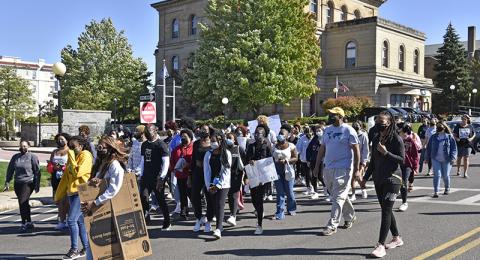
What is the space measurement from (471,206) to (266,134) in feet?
15.1

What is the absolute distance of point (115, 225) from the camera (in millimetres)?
5785

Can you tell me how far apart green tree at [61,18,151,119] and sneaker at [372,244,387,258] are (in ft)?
165

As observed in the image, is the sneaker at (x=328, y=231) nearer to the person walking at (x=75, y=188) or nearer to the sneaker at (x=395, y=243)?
the sneaker at (x=395, y=243)

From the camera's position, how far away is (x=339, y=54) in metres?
51.8

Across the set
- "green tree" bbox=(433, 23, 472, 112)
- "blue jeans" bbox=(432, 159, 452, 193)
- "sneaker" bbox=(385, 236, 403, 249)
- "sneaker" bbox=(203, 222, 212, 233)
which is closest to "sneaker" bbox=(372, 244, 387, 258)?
"sneaker" bbox=(385, 236, 403, 249)

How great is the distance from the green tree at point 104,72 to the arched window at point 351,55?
2278cm

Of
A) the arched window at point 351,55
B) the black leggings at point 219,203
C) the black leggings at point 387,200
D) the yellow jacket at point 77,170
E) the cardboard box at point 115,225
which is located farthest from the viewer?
the arched window at point 351,55

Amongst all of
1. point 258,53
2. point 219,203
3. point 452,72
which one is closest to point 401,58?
point 452,72

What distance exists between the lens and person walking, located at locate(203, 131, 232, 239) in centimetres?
809

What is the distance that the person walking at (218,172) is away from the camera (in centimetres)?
809

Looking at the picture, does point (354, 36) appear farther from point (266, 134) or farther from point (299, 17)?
point (266, 134)

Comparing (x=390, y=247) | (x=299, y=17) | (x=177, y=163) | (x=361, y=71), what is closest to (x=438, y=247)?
(x=390, y=247)

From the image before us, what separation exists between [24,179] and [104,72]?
50.2 meters

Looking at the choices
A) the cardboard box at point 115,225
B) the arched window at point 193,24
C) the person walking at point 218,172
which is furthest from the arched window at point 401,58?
the cardboard box at point 115,225
